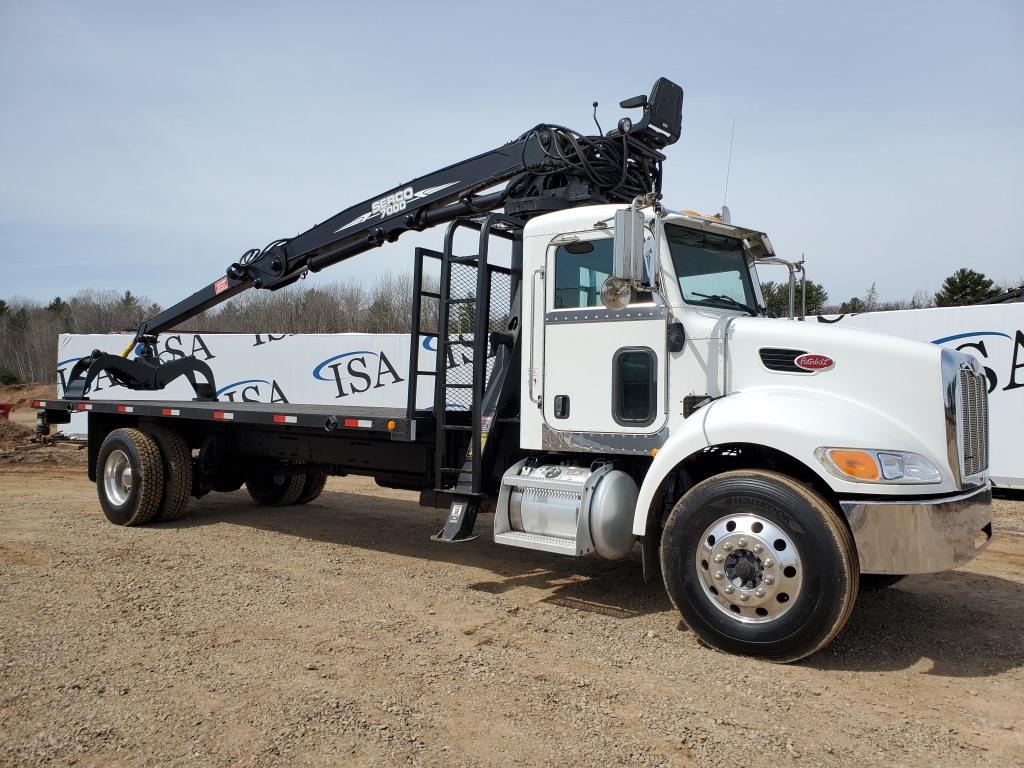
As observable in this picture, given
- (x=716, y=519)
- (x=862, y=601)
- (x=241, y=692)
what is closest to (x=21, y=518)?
(x=241, y=692)

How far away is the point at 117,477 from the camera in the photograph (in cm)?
898

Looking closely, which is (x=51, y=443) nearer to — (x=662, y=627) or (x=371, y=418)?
(x=371, y=418)

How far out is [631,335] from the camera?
5.47 metres

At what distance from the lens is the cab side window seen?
575 cm

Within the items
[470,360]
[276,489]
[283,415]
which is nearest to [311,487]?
[276,489]

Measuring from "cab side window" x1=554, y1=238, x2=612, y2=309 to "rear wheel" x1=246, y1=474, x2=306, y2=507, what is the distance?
534 centimetres

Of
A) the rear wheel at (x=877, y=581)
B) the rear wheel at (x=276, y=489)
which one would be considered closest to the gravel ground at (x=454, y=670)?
the rear wheel at (x=877, y=581)

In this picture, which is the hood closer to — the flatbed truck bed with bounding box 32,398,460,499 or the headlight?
the headlight

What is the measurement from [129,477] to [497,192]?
5.14 metres

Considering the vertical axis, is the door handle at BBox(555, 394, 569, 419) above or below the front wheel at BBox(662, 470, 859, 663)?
above

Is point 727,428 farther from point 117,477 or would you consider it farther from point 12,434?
point 12,434

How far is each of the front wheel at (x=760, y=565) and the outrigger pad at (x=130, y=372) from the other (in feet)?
24.2

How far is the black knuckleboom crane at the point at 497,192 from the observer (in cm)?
654

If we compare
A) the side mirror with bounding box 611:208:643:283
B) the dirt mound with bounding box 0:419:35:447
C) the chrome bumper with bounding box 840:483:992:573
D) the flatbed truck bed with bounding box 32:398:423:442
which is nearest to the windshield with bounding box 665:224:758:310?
the side mirror with bounding box 611:208:643:283
